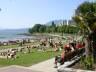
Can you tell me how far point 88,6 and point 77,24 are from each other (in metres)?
3.64

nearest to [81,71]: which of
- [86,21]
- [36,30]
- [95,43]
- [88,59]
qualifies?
[88,59]

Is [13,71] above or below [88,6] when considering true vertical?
below

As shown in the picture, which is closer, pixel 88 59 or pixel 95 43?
pixel 88 59

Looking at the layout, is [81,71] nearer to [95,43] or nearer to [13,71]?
[13,71]

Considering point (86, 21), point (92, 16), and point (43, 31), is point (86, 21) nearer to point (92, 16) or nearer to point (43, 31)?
point (92, 16)

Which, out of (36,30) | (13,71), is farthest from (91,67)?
(36,30)

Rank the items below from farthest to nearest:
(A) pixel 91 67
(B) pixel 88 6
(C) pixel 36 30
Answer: (C) pixel 36 30, (B) pixel 88 6, (A) pixel 91 67

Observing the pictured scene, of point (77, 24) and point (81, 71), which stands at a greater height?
point (77, 24)

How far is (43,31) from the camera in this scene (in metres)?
178

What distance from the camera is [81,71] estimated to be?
11094 mm

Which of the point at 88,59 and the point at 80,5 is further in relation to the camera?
the point at 80,5

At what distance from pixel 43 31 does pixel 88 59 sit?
166 metres

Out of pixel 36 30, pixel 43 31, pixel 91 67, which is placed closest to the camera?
pixel 91 67

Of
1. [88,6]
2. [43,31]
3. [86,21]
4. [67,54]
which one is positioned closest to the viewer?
[86,21]
